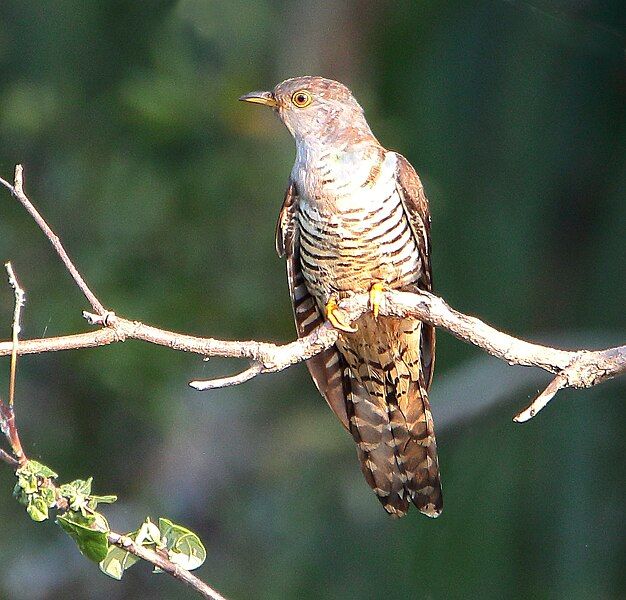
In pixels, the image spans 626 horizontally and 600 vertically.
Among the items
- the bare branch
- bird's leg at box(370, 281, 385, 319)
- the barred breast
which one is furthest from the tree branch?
the barred breast

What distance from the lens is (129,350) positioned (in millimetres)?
4723

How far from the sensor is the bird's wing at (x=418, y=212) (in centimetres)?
307

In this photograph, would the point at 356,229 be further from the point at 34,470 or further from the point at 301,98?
the point at 34,470

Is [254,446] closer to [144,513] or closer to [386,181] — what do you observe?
[144,513]

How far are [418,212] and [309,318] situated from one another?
18.0 inches

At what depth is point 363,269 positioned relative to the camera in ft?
9.83

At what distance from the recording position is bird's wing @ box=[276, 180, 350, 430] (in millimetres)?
3205

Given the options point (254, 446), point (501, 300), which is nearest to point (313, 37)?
point (501, 300)

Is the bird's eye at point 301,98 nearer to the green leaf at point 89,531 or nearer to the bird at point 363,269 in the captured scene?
the bird at point 363,269

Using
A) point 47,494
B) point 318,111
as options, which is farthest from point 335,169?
point 47,494

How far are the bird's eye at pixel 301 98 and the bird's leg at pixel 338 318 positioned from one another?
2.06ft

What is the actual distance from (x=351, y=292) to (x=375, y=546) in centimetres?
264

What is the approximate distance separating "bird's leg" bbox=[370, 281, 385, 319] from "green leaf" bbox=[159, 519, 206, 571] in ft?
3.40

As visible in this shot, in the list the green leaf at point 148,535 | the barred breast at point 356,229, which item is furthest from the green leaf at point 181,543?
the barred breast at point 356,229
